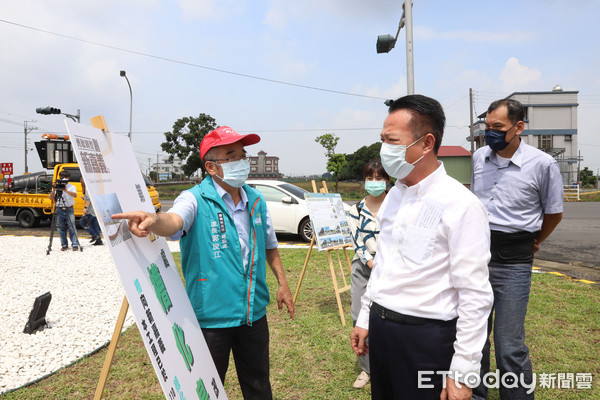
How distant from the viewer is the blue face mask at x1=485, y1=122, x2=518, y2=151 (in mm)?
2494

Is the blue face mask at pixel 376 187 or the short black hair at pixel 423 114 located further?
the blue face mask at pixel 376 187

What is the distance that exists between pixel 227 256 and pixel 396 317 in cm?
93

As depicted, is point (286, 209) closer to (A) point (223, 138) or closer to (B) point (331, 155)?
(A) point (223, 138)

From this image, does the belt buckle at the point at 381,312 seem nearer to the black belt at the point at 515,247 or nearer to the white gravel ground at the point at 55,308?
the black belt at the point at 515,247

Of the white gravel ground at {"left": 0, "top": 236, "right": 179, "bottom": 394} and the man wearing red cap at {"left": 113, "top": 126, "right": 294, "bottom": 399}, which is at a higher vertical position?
the man wearing red cap at {"left": 113, "top": 126, "right": 294, "bottom": 399}

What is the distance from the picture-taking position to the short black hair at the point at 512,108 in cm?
249

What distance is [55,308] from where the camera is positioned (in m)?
5.03

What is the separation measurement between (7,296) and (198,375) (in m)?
5.37

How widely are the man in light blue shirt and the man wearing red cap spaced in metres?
1.49

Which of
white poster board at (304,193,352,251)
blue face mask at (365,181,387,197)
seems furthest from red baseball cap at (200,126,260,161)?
white poster board at (304,193,352,251)

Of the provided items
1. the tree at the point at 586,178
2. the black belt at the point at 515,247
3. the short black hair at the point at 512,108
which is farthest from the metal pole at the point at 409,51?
the tree at the point at 586,178

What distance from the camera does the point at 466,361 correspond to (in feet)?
4.45

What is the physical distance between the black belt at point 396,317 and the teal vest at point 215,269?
75 cm

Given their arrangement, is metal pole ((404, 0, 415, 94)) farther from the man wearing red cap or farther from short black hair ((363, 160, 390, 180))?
the man wearing red cap
